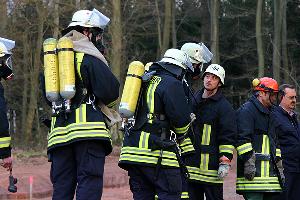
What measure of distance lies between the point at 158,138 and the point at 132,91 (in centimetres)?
54

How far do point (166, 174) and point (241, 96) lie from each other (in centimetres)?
2991

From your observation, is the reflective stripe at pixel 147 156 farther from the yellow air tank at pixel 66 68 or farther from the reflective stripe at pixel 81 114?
the yellow air tank at pixel 66 68

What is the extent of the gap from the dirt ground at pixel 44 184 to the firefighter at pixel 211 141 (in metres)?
4.43

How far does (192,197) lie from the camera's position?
732 centimetres

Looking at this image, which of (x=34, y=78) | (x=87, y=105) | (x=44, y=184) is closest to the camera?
(x=87, y=105)

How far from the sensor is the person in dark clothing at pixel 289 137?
27.1 feet

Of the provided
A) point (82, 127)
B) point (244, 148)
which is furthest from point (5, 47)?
point (244, 148)

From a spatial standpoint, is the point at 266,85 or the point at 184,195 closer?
the point at 184,195

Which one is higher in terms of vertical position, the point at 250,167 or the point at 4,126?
the point at 4,126

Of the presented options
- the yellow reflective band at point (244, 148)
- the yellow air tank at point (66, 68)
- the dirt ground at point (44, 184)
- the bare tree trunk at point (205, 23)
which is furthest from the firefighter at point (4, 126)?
the bare tree trunk at point (205, 23)

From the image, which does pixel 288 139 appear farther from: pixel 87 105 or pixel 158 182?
pixel 87 105

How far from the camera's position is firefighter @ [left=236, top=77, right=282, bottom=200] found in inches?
285

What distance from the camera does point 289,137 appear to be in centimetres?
838

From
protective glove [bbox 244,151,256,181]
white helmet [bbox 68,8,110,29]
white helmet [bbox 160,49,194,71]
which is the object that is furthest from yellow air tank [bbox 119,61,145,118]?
protective glove [bbox 244,151,256,181]
